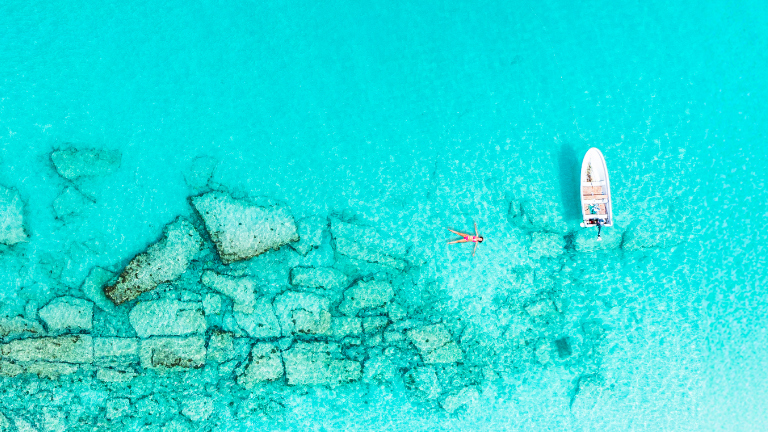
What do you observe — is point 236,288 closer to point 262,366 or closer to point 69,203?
point 262,366

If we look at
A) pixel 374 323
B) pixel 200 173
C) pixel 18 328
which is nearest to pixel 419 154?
pixel 374 323

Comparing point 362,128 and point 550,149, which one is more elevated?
point 362,128

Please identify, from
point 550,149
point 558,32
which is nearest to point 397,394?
point 550,149

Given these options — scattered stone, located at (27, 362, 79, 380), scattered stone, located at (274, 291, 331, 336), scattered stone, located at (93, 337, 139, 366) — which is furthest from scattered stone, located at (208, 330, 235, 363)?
A: scattered stone, located at (27, 362, 79, 380)

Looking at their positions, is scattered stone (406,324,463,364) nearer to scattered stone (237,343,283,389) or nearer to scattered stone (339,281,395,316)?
scattered stone (339,281,395,316)

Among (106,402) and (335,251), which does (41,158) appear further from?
(335,251)
